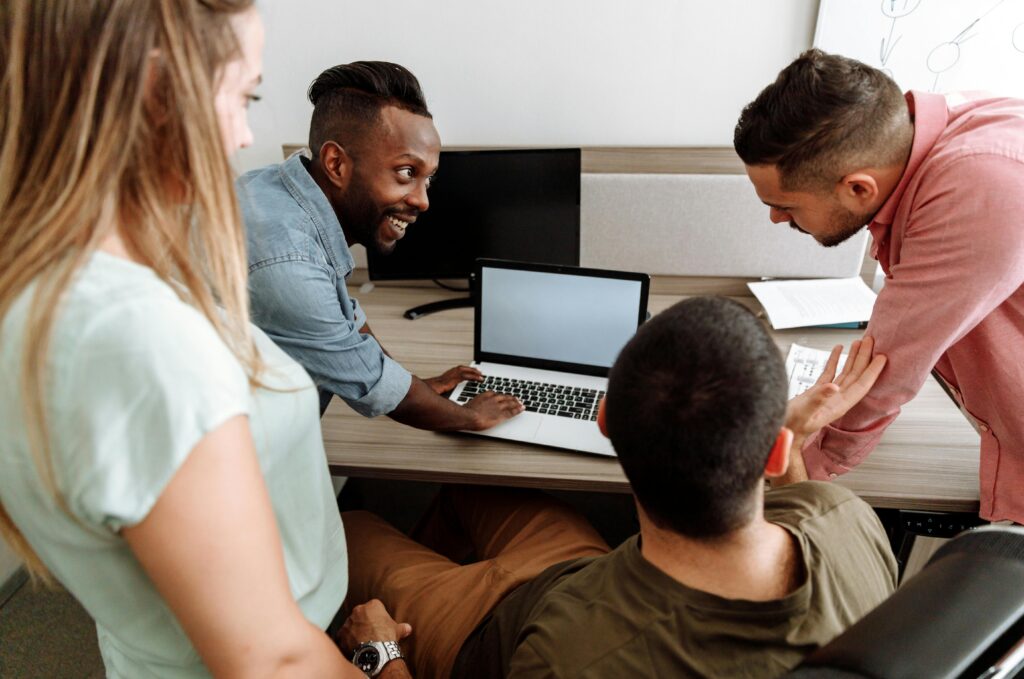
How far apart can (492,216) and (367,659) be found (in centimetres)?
101

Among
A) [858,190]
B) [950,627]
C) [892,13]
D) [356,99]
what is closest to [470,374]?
[356,99]

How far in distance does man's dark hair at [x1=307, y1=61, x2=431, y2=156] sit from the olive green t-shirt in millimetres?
814

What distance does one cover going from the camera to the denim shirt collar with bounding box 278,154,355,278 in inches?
46.8

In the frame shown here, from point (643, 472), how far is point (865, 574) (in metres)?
0.31

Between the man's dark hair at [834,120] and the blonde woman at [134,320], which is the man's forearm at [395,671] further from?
the man's dark hair at [834,120]

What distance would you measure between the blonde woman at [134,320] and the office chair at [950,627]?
43cm

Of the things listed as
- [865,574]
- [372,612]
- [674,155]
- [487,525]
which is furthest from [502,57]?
[865,574]

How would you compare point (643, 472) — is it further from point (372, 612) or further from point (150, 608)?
point (372, 612)

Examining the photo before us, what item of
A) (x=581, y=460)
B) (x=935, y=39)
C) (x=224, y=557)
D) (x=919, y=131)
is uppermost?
(x=935, y=39)

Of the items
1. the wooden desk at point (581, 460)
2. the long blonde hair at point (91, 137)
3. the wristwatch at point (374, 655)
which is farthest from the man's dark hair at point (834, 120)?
the wristwatch at point (374, 655)

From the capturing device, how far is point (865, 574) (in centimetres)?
78

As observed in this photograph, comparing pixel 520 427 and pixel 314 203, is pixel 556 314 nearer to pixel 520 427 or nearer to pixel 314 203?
pixel 520 427

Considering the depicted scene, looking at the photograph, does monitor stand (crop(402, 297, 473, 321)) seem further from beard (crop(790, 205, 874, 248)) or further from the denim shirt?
beard (crop(790, 205, 874, 248))

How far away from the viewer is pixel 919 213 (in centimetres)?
105
